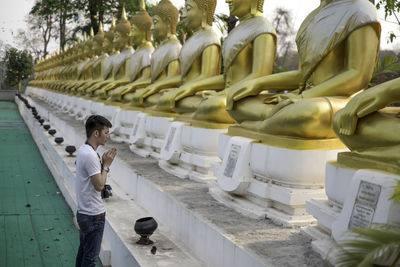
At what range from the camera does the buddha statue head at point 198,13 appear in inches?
223

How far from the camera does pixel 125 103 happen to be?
7879mm

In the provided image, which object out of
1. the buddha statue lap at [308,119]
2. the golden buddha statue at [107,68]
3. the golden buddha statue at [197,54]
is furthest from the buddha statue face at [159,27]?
the buddha statue lap at [308,119]

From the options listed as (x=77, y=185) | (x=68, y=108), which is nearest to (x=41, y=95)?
(x=68, y=108)

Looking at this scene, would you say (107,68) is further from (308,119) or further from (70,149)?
(308,119)

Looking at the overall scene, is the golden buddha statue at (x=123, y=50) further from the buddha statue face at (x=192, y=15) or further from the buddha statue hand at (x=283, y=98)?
the buddha statue hand at (x=283, y=98)

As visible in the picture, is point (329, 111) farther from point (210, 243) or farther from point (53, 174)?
point (53, 174)

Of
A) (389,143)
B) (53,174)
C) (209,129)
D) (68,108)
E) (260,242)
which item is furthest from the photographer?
(68,108)

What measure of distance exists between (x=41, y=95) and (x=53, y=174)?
1671 centimetres

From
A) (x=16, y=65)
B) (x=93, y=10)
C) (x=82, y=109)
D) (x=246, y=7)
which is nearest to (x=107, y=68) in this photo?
(x=82, y=109)

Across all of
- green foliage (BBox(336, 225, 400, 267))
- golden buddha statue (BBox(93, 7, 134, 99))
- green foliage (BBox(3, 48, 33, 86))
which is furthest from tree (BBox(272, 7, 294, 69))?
green foliage (BBox(3, 48, 33, 86))

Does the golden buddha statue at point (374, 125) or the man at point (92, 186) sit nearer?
the golden buddha statue at point (374, 125)

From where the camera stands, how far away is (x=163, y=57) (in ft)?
22.6

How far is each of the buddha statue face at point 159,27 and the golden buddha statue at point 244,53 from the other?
7.90 ft

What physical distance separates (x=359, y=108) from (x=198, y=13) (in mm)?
3500
